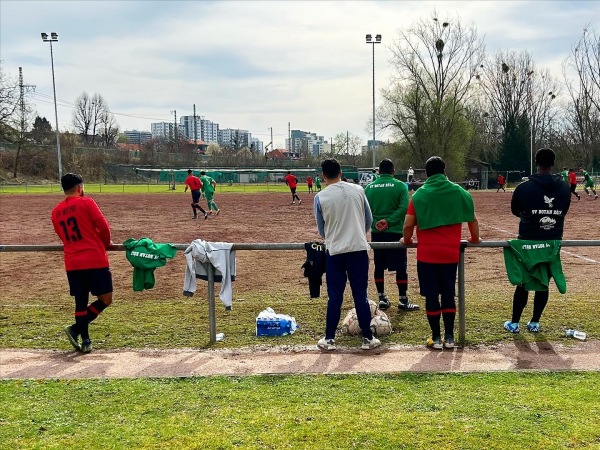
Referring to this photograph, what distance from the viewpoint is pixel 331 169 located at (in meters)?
5.65

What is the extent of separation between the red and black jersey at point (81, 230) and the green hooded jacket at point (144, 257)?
384mm

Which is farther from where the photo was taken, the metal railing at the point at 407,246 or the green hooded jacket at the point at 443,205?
the metal railing at the point at 407,246

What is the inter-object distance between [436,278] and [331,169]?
152 centimetres

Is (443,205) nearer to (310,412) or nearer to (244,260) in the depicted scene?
(310,412)

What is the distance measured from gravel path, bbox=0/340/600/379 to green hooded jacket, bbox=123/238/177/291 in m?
0.79

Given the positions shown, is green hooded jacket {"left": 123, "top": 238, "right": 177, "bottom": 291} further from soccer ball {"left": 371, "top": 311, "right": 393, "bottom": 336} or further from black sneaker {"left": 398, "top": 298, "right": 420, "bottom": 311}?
black sneaker {"left": 398, "top": 298, "right": 420, "bottom": 311}

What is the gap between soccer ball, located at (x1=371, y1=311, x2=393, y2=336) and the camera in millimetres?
6133

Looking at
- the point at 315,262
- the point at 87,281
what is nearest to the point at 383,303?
the point at 315,262

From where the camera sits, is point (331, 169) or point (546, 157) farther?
point (546, 157)

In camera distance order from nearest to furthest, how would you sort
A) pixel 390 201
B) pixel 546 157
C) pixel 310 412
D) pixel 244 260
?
pixel 310 412 → pixel 546 157 → pixel 390 201 → pixel 244 260

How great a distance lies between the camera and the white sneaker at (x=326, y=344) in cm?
559

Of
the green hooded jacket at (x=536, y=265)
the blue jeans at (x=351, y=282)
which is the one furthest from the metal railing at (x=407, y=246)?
the blue jeans at (x=351, y=282)

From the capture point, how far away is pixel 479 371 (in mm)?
4820

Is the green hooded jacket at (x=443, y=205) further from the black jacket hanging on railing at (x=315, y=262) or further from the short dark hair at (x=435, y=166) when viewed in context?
the black jacket hanging on railing at (x=315, y=262)
